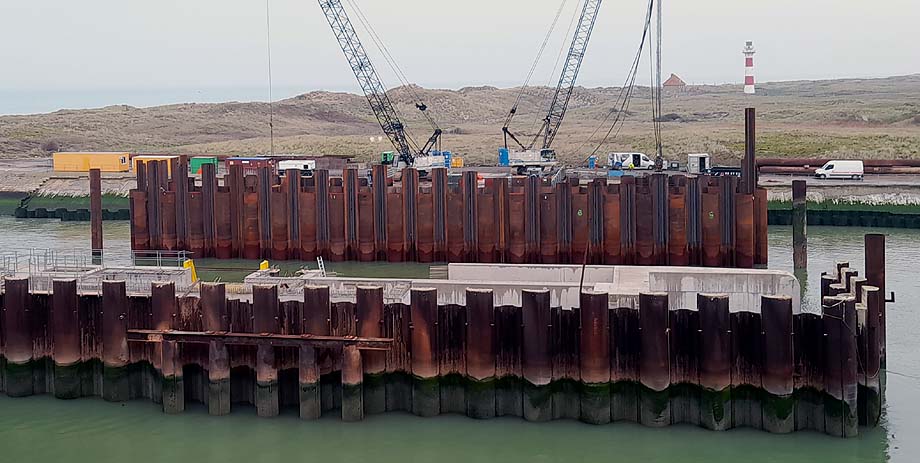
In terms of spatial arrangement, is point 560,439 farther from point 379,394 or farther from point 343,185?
point 343,185

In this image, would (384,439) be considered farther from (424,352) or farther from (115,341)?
(115,341)

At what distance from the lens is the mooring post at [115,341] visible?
25844mm

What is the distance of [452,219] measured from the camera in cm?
4141

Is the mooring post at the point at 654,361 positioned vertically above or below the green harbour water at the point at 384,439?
above

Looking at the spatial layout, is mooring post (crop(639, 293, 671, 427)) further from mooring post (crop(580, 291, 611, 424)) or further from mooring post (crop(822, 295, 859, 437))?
mooring post (crop(822, 295, 859, 437))

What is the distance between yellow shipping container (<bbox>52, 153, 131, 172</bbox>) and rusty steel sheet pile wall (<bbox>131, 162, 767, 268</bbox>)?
37.2m

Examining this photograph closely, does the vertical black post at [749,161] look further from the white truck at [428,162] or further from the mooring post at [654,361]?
the white truck at [428,162]

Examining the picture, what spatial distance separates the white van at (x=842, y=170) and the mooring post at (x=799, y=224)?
25.7m

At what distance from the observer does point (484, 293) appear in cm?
2419

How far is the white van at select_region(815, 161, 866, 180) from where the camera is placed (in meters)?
65.8

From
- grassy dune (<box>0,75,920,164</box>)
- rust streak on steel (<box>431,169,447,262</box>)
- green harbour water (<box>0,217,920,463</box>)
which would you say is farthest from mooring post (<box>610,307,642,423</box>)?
grassy dune (<box>0,75,920,164</box>)

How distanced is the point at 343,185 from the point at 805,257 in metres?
16.6

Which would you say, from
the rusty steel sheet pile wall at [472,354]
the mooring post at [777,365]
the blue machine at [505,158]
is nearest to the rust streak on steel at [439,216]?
→ the rusty steel sheet pile wall at [472,354]

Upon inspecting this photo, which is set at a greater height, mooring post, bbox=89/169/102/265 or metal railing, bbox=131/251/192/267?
mooring post, bbox=89/169/102/265
